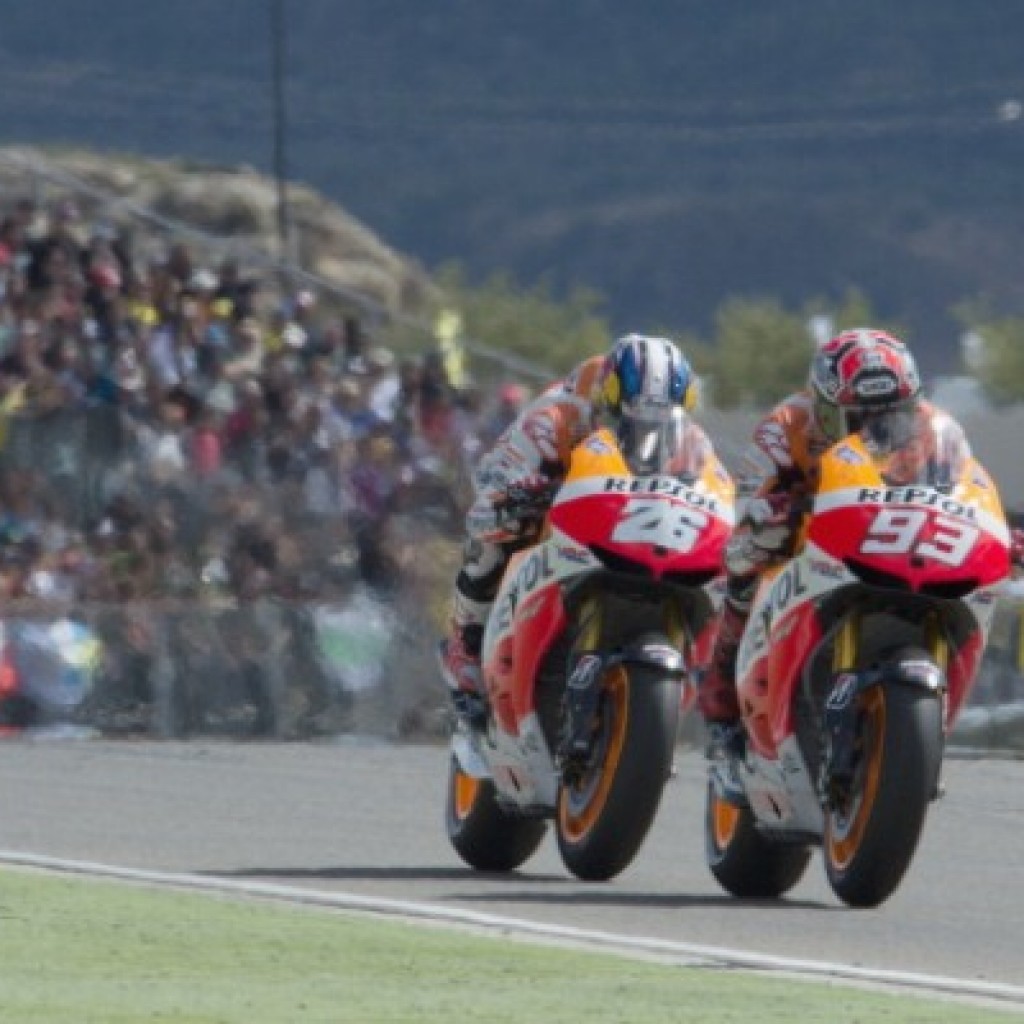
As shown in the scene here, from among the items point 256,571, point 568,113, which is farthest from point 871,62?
point 256,571

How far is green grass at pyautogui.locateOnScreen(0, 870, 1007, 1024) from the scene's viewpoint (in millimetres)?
7867

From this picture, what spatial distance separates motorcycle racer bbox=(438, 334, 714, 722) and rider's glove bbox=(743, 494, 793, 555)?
0.48 meters

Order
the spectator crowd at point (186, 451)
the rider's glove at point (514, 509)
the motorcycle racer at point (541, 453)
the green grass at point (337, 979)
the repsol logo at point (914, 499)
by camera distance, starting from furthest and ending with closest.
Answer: the spectator crowd at point (186, 451), the rider's glove at point (514, 509), the motorcycle racer at point (541, 453), the repsol logo at point (914, 499), the green grass at point (337, 979)

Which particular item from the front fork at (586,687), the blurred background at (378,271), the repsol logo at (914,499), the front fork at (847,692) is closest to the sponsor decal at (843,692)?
the front fork at (847,692)

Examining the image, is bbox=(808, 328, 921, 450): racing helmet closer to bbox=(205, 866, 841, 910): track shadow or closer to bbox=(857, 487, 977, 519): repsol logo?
bbox=(857, 487, 977, 519): repsol logo

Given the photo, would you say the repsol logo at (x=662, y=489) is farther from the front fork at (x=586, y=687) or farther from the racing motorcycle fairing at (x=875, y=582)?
the racing motorcycle fairing at (x=875, y=582)

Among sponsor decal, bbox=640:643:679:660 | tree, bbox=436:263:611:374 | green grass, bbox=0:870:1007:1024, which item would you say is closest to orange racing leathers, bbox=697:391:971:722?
sponsor decal, bbox=640:643:679:660

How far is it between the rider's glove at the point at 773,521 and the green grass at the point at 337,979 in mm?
1800

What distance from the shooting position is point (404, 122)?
131250 millimetres

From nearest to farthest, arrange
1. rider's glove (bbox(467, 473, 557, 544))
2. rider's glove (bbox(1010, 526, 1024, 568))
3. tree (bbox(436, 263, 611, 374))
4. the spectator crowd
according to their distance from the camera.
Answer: rider's glove (bbox(1010, 526, 1024, 568)) → rider's glove (bbox(467, 473, 557, 544)) → the spectator crowd → tree (bbox(436, 263, 611, 374))

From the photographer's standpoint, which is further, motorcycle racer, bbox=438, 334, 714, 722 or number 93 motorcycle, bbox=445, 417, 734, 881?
motorcycle racer, bbox=438, 334, 714, 722

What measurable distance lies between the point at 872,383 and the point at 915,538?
0.62 metres

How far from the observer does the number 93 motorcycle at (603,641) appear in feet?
36.5

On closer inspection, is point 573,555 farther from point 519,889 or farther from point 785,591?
point 519,889
